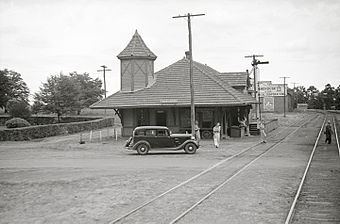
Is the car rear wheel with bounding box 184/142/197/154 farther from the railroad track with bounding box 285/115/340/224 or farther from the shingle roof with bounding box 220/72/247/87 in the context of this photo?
the shingle roof with bounding box 220/72/247/87

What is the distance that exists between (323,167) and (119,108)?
2062cm

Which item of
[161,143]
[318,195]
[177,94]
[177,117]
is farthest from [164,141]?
[318,195]

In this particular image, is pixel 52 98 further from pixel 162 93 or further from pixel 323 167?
pixel 323 167

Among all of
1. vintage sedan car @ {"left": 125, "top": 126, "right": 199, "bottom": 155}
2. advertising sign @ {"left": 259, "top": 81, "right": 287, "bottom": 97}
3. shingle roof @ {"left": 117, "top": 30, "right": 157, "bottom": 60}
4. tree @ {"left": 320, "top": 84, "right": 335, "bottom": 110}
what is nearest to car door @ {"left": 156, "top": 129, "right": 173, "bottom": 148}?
vintage sedan car @ {"left": 125, "top": 126, "right": 199, "bottom": 155}

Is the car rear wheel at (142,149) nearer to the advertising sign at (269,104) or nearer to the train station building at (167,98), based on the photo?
the train station building at (167,98)

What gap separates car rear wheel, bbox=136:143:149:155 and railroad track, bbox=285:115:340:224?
9.00 metres

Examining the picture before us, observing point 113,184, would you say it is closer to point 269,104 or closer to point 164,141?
point 164,141

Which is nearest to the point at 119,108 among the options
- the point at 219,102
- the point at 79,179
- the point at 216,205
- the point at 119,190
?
the point at 219,102

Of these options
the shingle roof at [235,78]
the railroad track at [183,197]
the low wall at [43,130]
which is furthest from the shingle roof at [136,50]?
the railroad track at [183,197]

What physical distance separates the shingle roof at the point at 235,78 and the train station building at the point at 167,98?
0.45 feet

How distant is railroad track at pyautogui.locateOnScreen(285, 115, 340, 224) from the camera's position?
33.2 ft

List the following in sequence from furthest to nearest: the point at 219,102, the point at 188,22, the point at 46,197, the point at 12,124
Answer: the point at 12,124 → the point at 219,102 → the point at 188,22 → the point at 46,197

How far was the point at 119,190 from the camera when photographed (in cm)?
1370

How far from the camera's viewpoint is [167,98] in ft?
116
